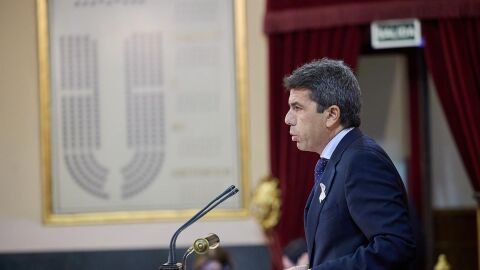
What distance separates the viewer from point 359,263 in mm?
2029

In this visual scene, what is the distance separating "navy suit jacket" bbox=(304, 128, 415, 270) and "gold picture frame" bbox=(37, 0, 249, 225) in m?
2.34

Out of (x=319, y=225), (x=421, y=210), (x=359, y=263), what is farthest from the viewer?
(x=421, y=210)

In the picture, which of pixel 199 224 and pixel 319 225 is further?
pixel 199 224

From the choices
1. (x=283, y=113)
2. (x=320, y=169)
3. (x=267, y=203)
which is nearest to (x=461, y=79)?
(x=283, y=113)

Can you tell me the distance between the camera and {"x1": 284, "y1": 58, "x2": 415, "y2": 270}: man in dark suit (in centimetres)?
202

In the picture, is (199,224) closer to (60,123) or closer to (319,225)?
(60,123)

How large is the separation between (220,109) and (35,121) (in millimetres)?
1079

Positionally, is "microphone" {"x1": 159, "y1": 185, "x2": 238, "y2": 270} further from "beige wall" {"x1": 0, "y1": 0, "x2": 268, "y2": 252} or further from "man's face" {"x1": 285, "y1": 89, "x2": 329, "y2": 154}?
"beige wall" {"x1": 0, "y1": 0, "x2": 268, "y2": 252}

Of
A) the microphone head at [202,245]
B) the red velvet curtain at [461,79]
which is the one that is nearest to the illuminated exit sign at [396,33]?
the red velvet curtain at [461,79]

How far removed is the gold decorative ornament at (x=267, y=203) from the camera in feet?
14.6

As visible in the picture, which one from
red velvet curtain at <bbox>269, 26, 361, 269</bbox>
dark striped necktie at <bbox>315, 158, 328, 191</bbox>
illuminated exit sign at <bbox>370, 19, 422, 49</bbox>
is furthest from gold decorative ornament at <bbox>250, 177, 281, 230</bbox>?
dark striped necktie at <bbox>315, 158, 328, 191</bbox>

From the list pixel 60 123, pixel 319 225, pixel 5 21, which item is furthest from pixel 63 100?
pixel 319 225

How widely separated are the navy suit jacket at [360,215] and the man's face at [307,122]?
0.06 metres

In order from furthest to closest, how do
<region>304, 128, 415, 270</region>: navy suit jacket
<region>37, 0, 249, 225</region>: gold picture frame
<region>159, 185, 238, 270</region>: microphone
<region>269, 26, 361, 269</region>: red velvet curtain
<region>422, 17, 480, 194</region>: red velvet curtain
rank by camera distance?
<region>37, 0, 249, 225</region>: gold picture frame, <region>269, 26, 361, 269</region>: red velvet curtain, <region>422, 17, 480, 194</region>: red velvet curtain, <region>159, 185, 238, 270</region>: microphone, <region>304, 128, 415, 270</region>: navy suit jacket
